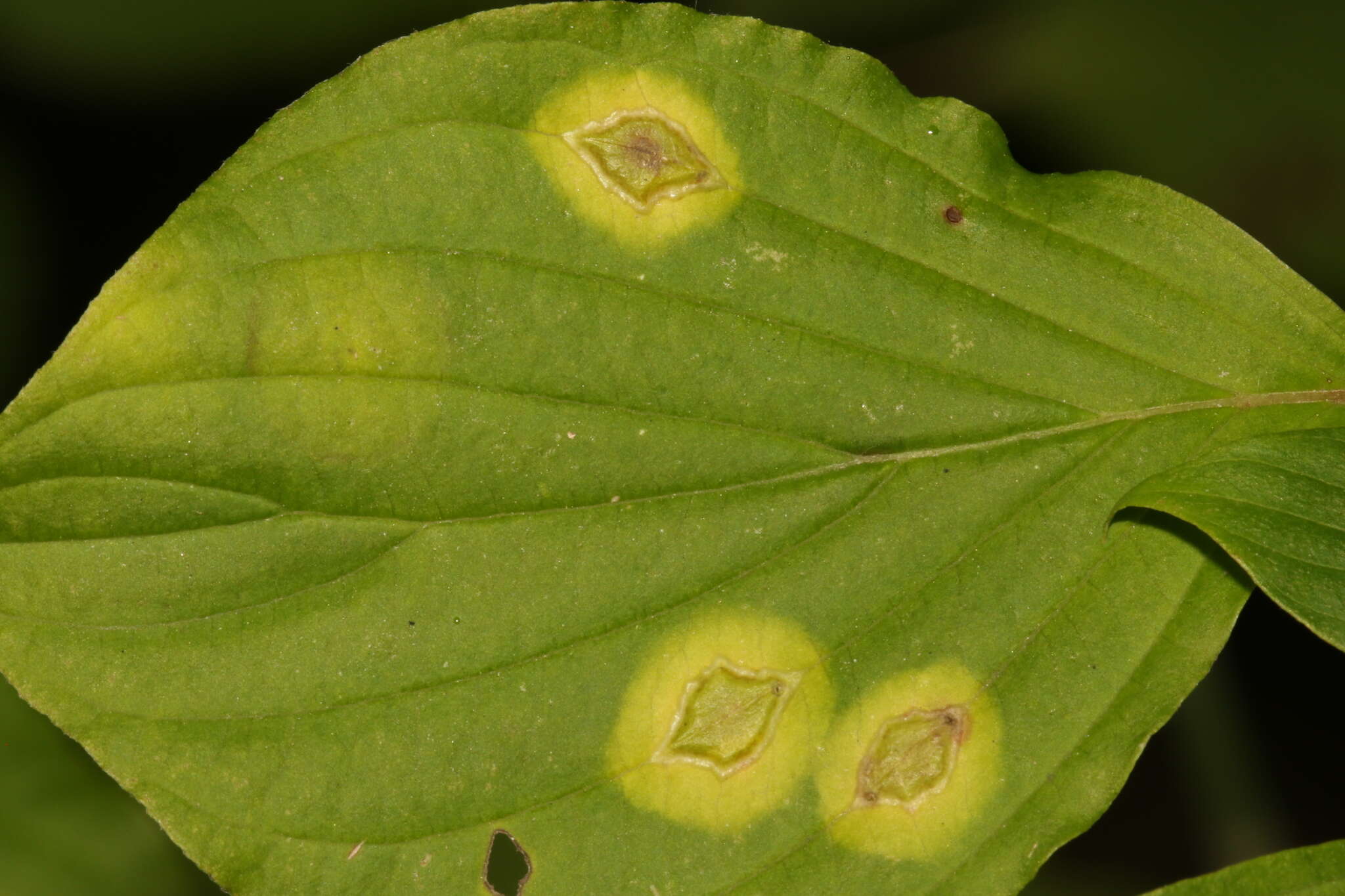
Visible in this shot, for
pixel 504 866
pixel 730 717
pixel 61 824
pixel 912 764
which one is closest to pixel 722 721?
pixel 730 717

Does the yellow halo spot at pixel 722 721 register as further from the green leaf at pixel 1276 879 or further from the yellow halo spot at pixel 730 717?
the green leaf at pixel 1276 879

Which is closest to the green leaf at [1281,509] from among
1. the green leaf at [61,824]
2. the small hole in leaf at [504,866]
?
the small hole in leaf at [504,866]

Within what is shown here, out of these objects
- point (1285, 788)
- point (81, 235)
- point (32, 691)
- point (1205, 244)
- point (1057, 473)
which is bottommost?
point (1285, 788)

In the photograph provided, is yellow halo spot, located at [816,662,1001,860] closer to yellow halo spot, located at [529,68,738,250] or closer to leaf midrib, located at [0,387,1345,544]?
leaf midrib, located at [0,387,1345,544]

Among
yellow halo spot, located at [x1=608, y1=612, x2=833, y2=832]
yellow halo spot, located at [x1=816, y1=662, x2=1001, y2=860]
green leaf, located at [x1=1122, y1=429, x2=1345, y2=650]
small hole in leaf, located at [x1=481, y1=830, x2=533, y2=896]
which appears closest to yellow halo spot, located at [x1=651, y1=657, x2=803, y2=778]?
yellow halo spot, located at [x1=608, y1=612, x2=833, y2=832]

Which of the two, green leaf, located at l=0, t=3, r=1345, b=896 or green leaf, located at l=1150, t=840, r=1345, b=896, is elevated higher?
green leaf, located at l=0, t=3, r=1345, b=896

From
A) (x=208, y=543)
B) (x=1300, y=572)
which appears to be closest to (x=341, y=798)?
(x=208, y=543)

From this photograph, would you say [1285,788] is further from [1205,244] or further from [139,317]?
[139,317]
